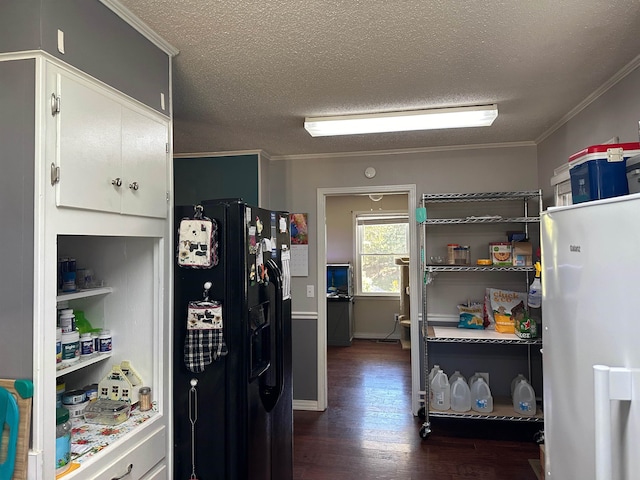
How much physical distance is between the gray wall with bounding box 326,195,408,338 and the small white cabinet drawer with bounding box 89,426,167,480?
522cm

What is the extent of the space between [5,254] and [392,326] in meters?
Answer: 6.00

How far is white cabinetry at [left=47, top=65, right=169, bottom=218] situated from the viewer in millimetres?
1215

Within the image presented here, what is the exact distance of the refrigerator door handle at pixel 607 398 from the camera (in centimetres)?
91

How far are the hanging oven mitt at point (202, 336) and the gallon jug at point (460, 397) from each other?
7.60 ft

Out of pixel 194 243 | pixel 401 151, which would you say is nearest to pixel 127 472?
pixel 194 243

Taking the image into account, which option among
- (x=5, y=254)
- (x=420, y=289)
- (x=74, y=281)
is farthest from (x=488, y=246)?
(x=5, y=254)

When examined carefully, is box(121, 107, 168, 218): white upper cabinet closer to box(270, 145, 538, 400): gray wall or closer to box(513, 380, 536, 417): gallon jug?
box(270, 145, 538, 400): gray wall

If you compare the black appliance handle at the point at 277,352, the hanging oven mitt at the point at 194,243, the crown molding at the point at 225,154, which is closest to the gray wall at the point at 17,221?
the hanging oven mitt at the point at 194,243

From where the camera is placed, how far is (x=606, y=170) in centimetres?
154

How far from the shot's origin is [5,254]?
1156 millimetres

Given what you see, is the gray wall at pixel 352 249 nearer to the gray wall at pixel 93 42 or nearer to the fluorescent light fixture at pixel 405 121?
the fluorescent light fixture at pixel 405 121

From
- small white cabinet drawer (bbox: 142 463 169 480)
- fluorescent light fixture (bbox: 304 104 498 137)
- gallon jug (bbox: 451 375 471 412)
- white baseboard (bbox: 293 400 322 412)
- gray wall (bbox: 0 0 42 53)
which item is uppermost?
fluorescent light fixture (bbox: 304 104 498 137)

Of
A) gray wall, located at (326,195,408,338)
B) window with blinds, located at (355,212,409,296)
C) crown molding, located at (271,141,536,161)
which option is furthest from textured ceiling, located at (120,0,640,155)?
window with blinds, located at (355,212,409,296)

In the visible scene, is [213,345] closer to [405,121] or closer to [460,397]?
[405,121]
